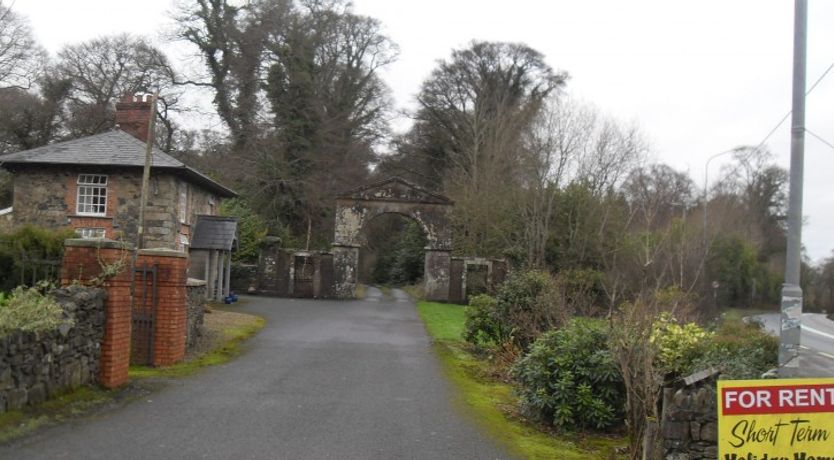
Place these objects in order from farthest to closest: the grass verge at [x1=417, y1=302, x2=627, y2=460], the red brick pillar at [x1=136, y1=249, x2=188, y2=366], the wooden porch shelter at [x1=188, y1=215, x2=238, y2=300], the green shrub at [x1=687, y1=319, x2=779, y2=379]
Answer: the wooden porch shelter at [x1=188, y1=215, x2=238, y2=300], the red brick pillar at [x1=136, y1=249, x2=188, y2=366], the grass verge at [x1=417, y1=302, x2=627, y2=460], the green shrub at [x1=687, y1=319, x2=779, y2=379]

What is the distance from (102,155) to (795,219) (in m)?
23.1

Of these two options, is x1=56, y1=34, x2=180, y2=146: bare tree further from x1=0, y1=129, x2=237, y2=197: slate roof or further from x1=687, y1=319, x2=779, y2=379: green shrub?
x1=687, y1=319, x2=779, y2=379: green shrub

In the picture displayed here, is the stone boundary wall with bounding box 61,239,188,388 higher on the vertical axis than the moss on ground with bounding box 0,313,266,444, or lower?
higher

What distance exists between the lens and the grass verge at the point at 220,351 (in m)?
10.9

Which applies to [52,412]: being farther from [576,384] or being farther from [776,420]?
[776,420]

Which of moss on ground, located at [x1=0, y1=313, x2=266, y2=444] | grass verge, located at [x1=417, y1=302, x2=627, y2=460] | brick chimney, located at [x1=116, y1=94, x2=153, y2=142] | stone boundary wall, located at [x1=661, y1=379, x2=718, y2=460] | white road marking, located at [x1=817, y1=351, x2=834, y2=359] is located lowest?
white road marking, located at [x1=817, y1=351, x2=834, y2=359]

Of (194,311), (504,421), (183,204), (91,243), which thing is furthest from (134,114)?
(504,421)

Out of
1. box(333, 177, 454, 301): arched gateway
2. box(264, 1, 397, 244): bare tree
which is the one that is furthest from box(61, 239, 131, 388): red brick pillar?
box(264, 1, 397, 244): bare tree

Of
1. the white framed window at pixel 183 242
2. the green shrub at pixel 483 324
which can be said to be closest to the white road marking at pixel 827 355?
the green shrub at pixel 483 324

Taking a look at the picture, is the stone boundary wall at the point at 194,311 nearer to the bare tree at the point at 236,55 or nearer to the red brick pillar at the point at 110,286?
the red brick pillar at the point at 110,286

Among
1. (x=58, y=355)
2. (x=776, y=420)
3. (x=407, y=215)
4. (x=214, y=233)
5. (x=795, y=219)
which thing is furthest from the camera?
(x=407, y=215)

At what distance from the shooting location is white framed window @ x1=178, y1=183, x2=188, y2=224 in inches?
1013

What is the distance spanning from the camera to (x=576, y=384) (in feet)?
29.1

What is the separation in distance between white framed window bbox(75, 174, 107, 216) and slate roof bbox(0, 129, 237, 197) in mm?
810
